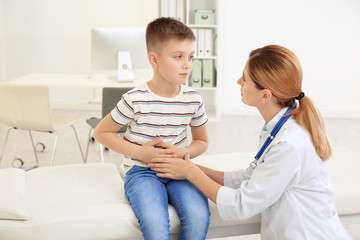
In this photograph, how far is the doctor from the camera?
5.13ft

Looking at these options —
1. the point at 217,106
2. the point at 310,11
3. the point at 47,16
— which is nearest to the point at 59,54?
the point at 47,16

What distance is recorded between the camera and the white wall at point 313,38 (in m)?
4.79

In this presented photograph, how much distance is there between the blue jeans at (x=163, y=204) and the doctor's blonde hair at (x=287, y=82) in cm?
45

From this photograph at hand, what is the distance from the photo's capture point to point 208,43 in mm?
4754

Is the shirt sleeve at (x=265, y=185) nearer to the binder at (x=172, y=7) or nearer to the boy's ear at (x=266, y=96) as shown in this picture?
the boy's ear at (x=266, y=96)

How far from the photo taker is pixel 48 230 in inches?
68.8

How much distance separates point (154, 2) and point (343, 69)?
1.91 metres

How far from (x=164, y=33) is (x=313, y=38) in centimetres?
328

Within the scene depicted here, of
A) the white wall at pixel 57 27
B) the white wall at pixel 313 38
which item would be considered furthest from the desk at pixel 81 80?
the white wall at pixel 313 38

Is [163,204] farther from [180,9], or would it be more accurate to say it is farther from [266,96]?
[180,9]

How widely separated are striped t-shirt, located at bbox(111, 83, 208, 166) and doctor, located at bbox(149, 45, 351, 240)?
0.31m

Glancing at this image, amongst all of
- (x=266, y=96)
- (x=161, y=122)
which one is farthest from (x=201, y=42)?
(x=266, y=96)

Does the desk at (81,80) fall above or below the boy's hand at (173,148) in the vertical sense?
above

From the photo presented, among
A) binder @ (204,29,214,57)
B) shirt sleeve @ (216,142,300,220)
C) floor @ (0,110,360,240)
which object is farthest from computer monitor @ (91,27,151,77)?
shirt sleeve @ (216,142,300,220)
